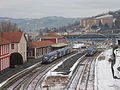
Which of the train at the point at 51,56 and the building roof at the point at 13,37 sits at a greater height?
the building roof at the point at 13,37

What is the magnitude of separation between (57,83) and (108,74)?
34.7ft

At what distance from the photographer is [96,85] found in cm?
3142

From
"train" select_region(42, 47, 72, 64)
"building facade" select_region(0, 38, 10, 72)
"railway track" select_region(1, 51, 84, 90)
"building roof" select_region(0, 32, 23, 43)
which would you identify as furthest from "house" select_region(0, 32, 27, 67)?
"railway track" select_region(1, 51, 84, 90)

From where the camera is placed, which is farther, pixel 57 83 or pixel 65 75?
pixel 65 75

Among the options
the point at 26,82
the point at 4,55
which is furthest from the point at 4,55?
the point at 26,82

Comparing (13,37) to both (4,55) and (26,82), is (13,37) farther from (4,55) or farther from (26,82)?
(26,82)

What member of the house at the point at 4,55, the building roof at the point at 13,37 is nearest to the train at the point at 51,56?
the building roof at the point at 13,37

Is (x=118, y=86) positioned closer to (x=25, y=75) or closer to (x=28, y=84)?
(x=28, y=84)

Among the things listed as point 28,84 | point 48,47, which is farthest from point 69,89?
point 48,47

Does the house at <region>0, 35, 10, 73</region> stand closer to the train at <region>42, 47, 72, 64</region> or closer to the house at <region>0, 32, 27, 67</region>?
the house at <region>0, 32, 27, 67</region>

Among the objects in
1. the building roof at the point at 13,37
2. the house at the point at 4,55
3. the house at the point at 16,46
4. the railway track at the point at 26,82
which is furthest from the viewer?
the building roof at the point at 13,37

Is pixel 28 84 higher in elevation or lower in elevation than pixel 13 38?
lower

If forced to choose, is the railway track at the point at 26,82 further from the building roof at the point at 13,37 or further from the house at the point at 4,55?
the building roof at the point at 13,37

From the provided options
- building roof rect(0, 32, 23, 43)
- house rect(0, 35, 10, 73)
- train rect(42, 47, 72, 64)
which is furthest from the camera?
train rect(42, 47, 72, 64)
